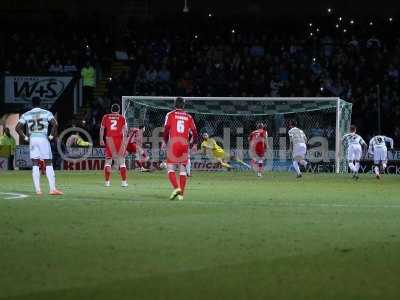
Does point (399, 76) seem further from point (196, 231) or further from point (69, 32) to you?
point (196, 231)

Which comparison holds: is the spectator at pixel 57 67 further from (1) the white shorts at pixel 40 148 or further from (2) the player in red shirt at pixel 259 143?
(1) the white shorts at pixel 40 148

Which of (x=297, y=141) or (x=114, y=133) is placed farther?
(x=297, y=141)

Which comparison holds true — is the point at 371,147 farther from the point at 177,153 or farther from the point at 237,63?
the point at 177,153

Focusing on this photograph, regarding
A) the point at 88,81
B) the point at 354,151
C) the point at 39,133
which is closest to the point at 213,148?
the point at 354,151

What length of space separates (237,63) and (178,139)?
20972 millimetres

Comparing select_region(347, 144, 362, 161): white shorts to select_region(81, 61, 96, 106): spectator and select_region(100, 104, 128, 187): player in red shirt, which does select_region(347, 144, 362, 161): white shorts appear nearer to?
select_region(100, 104, 128, 187): player in red shirt

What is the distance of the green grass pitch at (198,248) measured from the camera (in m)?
7.24

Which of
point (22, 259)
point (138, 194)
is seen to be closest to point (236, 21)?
point (138, 194)

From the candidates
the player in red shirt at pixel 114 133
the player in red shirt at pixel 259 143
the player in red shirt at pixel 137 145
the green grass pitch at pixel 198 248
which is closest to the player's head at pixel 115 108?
the player in red shirt at pixel 114 133

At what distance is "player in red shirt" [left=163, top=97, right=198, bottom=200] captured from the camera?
1675cm

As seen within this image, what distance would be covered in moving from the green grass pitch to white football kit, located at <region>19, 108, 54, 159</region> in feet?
3.57

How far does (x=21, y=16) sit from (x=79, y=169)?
11.2 meters

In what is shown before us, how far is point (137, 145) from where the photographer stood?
30.9 m

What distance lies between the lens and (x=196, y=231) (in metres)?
11.2
